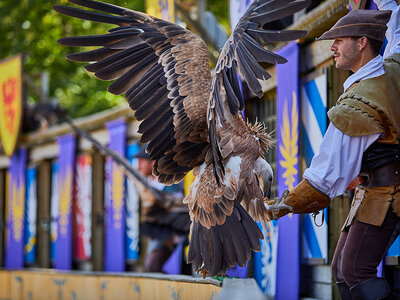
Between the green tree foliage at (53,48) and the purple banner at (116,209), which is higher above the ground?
the green tree foliage at (53,48)

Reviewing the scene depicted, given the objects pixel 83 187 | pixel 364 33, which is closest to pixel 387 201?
pixel 364 33

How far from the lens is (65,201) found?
10930 millimetres

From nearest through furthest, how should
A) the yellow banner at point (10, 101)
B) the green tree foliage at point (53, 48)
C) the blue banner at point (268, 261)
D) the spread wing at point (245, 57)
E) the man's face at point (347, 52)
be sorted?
the man's face at point (347, 52) < the spread wing at point (245, 57) < the blue banner at point (268, 261) < the yellow banner at point (10, 101) < the green tree foliage at point (53, 48)

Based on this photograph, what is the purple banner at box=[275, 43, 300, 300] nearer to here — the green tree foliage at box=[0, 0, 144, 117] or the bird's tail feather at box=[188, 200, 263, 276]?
the bird's tail feather at box=[188, 200, 263, 276]

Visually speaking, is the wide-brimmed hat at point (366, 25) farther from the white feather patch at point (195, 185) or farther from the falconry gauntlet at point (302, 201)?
the white feather patch at point (195, 185)

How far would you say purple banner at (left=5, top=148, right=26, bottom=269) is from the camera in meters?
12.5

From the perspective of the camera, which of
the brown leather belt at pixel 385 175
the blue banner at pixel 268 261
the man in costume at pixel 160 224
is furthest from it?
the man in costume at pixel 160 224

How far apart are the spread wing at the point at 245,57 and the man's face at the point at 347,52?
12.9 inches

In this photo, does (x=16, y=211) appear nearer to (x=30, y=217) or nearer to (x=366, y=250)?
(x=30, y=217)

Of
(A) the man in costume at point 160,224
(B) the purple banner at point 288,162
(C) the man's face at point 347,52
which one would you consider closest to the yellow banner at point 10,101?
(A) the man in costume at point 160,224

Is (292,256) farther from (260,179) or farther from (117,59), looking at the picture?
(117,59)

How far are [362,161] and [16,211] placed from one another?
A: 34.0 feet

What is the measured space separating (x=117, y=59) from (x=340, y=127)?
1.89 m

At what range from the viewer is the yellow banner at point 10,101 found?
39.4ft
